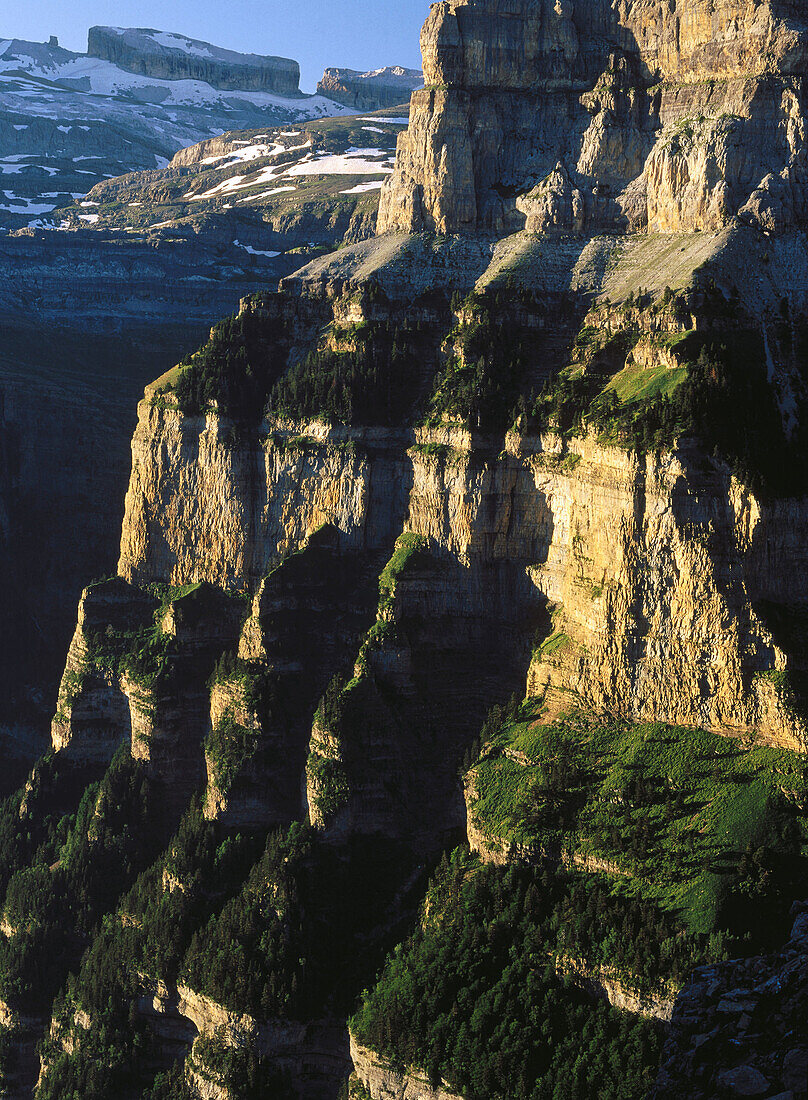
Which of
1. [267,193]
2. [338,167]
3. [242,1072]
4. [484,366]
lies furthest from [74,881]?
[338,167]

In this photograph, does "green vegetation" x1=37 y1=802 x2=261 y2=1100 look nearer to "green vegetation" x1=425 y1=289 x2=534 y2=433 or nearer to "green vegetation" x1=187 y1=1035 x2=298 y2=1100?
"green vegetation" x1=187 y1=1035 x2=298 y2=1100

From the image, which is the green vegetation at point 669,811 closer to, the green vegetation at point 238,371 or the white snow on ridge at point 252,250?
the green vegetation at point 238,371

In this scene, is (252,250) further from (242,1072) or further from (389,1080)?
(389,1080)

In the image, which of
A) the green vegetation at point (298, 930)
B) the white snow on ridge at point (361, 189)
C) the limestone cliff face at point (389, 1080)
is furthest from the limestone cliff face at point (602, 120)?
the white snow on ridge at point (361, 189)

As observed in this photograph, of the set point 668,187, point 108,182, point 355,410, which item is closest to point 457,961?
point 355,410

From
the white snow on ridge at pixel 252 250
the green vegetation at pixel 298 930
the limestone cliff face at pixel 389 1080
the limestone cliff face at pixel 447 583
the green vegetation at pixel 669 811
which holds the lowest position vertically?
the limestone cliff face at pixel 389 1080

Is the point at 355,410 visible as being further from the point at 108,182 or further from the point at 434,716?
the point at 108,182
